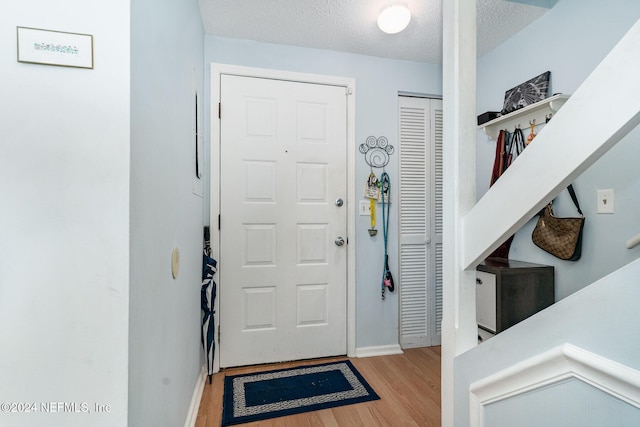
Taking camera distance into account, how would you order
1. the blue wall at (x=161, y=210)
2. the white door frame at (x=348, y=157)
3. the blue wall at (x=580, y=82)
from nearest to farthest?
the blue wall at (x=161, y=210) < the blue wall at (x=580, y=82) < the white door frame at (x=348, y=157)

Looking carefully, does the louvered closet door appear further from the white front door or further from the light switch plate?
the white front door

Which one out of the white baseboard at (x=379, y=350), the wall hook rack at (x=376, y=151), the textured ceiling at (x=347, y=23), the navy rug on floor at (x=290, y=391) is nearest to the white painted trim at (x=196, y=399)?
the navy rug on floor at (x=290, y=391)

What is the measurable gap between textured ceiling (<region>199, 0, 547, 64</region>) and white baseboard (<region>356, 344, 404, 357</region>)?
236 centimetres

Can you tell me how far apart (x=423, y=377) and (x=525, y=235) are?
3.96 feet

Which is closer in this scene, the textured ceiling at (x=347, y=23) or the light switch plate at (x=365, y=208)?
the textured ceiling at (x=347, y=23)

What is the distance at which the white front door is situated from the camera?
2.11 m

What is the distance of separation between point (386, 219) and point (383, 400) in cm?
126

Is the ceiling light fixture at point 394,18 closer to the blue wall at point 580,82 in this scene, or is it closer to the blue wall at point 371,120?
the blue wall at point 371,120

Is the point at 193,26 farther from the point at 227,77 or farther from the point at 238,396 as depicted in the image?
the point at 238,396

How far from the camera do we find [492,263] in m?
1.89

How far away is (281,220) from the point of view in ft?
7.18

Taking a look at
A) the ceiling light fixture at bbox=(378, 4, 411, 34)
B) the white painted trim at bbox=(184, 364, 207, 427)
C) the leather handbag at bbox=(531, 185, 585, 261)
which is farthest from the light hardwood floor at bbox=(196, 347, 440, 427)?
the ceiling light fixture at bbox=(378, 4, 411, 34)

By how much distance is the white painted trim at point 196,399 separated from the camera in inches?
58.4

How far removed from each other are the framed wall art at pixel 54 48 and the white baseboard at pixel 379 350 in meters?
2.33
